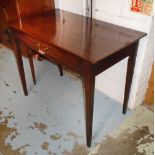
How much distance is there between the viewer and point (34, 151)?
1424 millimetres

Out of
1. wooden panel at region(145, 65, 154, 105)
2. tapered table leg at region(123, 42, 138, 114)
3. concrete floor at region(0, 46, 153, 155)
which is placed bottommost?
concrete floor at region(0, 46, 153, 155)

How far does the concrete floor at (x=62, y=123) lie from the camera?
144 cm

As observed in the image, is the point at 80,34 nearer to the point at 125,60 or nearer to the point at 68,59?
the point at 68,59

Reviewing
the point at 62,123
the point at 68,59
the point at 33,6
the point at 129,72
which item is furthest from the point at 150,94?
the point at 33,6

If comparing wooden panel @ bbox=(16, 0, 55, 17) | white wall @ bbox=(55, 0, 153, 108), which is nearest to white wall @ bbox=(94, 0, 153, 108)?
white wall @ bbox=(55, 0, 153, 108)

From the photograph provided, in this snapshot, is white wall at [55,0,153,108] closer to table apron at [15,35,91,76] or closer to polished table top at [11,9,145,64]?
polished table top at [11,9,145,64]

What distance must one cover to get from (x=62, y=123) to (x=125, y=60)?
70 centimetres

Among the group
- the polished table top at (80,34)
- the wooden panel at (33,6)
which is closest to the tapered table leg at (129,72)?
the polished table top at (80,34)

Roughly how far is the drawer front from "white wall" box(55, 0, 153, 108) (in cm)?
53

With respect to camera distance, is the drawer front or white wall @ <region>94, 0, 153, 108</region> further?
white wall @ <region>94, 0, 153, 108</region>

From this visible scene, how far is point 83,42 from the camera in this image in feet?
3.98

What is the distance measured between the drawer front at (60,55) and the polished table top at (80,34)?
0.03 meters

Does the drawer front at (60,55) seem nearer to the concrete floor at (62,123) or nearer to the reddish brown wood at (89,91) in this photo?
the reddish brown wood at (89,91)

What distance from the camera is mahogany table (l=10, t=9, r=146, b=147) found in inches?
43.6
